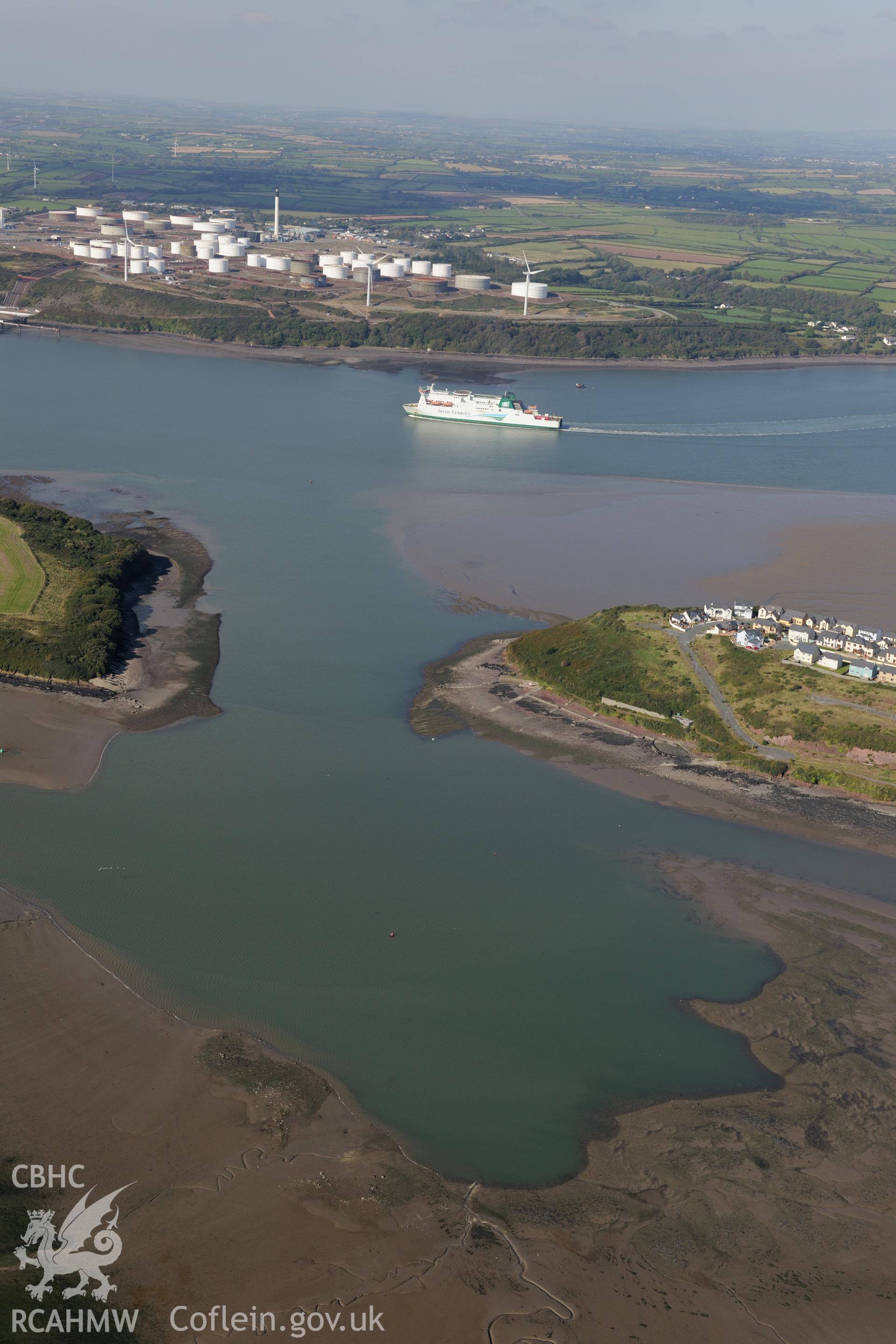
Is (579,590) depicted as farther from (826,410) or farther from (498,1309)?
(826,410)

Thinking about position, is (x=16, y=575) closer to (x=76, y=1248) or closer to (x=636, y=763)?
(x=636, y=763)

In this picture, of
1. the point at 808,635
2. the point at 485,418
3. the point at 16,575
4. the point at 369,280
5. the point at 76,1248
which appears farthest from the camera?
the point at 369,280

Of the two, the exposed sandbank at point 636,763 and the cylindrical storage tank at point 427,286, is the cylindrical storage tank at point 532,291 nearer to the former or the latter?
the cylindrical storage tank at point 427,286

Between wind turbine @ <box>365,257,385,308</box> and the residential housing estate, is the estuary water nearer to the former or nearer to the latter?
the residential housing estate

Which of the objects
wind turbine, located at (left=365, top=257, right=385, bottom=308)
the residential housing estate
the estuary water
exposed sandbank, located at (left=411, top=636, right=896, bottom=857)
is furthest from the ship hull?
exposed sandbank, located at (left=411, top=636, right=896, bottom=857)

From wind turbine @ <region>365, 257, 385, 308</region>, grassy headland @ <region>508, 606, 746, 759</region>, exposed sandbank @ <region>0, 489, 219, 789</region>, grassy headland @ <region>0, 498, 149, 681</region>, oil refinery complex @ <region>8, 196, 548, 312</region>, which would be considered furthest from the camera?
oil refinery complex @ <region>8, 196, 548, 312</region>

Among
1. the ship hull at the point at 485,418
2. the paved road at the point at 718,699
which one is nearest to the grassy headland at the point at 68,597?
the paved road at the point at 718,699

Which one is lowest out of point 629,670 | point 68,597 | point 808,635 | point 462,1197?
point 462,1197

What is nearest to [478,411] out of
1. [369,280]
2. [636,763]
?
[369,280]
